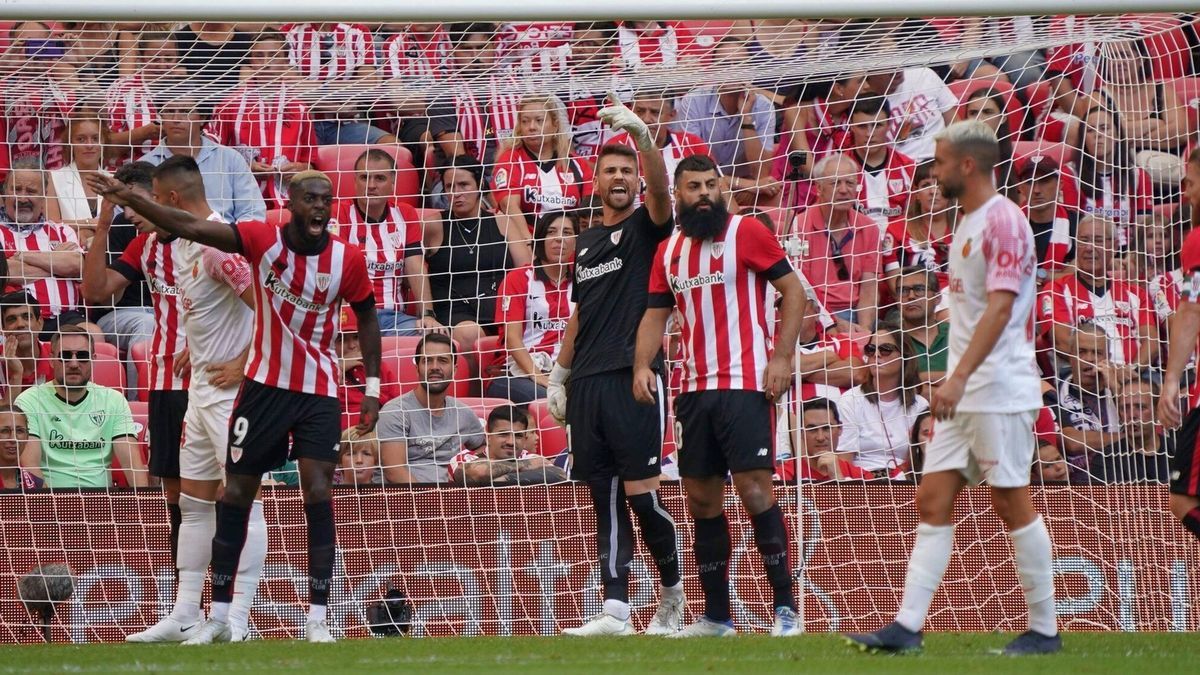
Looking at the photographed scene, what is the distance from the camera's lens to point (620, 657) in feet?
18.8

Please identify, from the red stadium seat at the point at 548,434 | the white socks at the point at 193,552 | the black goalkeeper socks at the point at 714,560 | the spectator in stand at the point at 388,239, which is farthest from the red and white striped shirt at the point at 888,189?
the white socks at the point at 193,552

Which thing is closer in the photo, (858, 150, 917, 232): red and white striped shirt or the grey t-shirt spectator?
the grey t-shirt spectator

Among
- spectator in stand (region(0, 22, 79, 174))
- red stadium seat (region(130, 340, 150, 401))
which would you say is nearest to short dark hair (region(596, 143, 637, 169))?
spectator in stand (region(0, 22, 79, 174))

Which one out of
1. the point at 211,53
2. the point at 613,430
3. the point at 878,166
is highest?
the point at 211,53

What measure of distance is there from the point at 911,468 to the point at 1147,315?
5.55 ft

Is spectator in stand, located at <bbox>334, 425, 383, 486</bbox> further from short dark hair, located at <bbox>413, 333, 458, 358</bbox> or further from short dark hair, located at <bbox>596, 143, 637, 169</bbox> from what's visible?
short dark hair, located at <bbox>596, 143, 637, 169</bbox>

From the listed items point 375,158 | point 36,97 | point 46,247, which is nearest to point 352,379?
point 375,158

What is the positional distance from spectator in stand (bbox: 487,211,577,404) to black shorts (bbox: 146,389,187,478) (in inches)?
93.2

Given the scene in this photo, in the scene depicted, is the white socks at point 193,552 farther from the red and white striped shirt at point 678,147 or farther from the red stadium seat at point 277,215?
the red and white striped shirt at point 678,147

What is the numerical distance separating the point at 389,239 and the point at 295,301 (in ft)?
9.76

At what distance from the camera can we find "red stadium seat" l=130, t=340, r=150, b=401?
980cm

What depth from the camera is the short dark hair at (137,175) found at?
7.74 metres

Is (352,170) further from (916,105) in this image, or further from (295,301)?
(916,105)

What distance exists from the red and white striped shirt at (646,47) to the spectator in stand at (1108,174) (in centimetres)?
249
